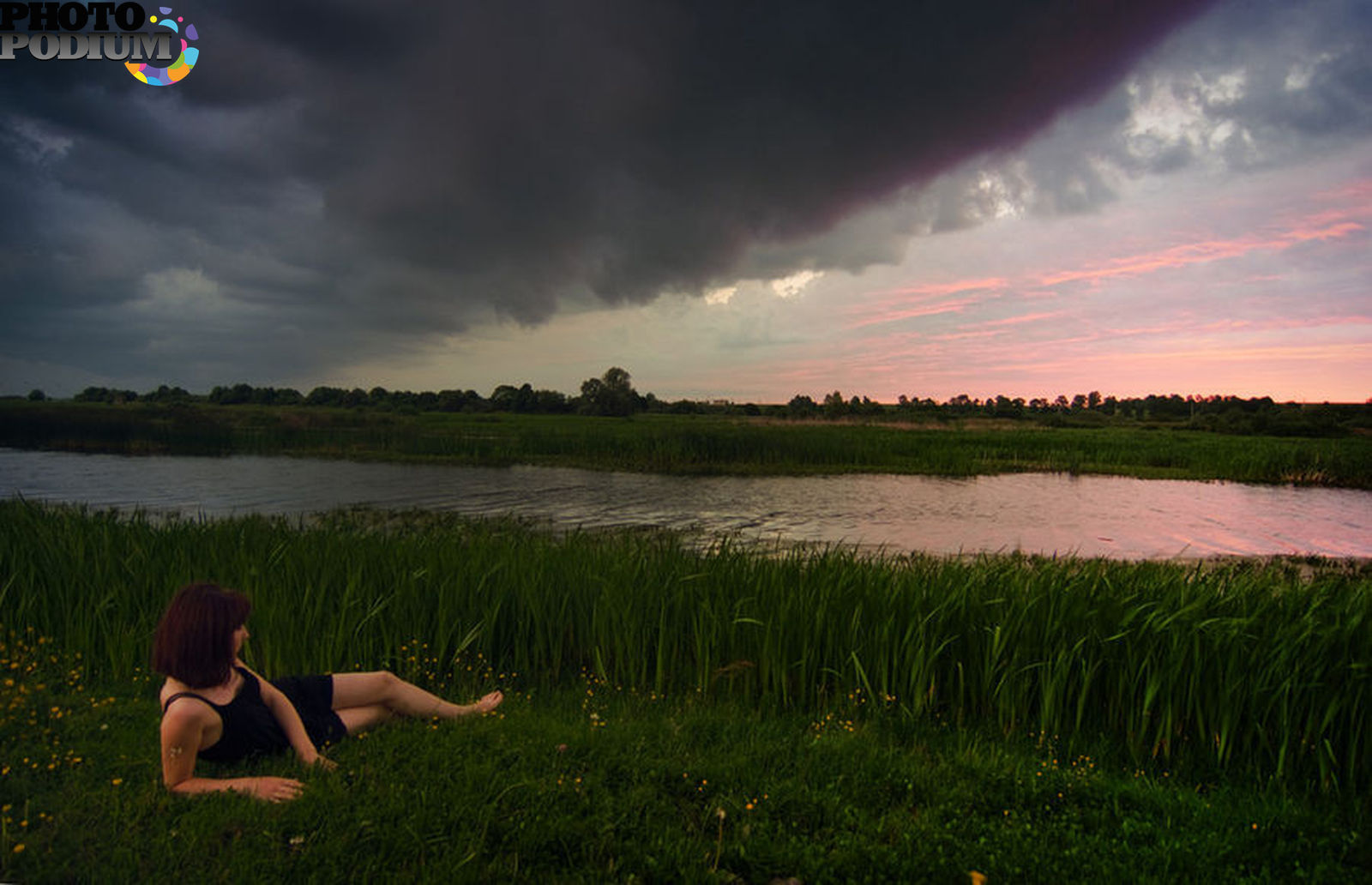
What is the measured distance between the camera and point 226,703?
13.8ft

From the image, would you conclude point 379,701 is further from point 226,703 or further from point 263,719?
point 226,703

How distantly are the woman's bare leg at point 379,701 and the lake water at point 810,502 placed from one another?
10450 mm

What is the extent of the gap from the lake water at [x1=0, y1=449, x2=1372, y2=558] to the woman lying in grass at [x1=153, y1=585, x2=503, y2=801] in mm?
11201

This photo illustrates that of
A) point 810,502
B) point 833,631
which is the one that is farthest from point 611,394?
point 833,631

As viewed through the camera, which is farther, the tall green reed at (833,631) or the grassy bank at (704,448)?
the grassy bank at (704,448)

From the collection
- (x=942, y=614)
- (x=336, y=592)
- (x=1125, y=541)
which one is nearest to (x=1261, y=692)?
(x=942, y=614)

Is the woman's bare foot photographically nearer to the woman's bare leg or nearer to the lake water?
the woman's bare leg

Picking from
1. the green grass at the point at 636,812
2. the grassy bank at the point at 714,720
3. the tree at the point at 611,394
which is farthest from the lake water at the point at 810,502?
the tree at the point at 611,394

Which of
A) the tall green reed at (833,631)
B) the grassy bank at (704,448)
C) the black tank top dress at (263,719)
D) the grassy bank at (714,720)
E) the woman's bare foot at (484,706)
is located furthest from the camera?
the grassy bank at (704,448)

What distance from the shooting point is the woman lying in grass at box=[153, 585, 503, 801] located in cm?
389

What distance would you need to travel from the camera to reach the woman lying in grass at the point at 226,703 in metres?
3.89

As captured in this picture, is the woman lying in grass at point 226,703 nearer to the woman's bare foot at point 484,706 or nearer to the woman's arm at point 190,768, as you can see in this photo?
the woman's arm at point 190,768

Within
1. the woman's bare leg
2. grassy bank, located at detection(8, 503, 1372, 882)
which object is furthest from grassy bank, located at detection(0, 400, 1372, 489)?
the woman's bare leg

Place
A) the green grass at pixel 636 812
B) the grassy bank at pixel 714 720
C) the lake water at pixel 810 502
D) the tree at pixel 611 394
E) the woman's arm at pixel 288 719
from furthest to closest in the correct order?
the tree at pixel 611 394, the lake water at pixel 810 502, the woman's arm at pixel 288 719, the grassy bank at pixel 714 720, the green grass at pixel 636 812
